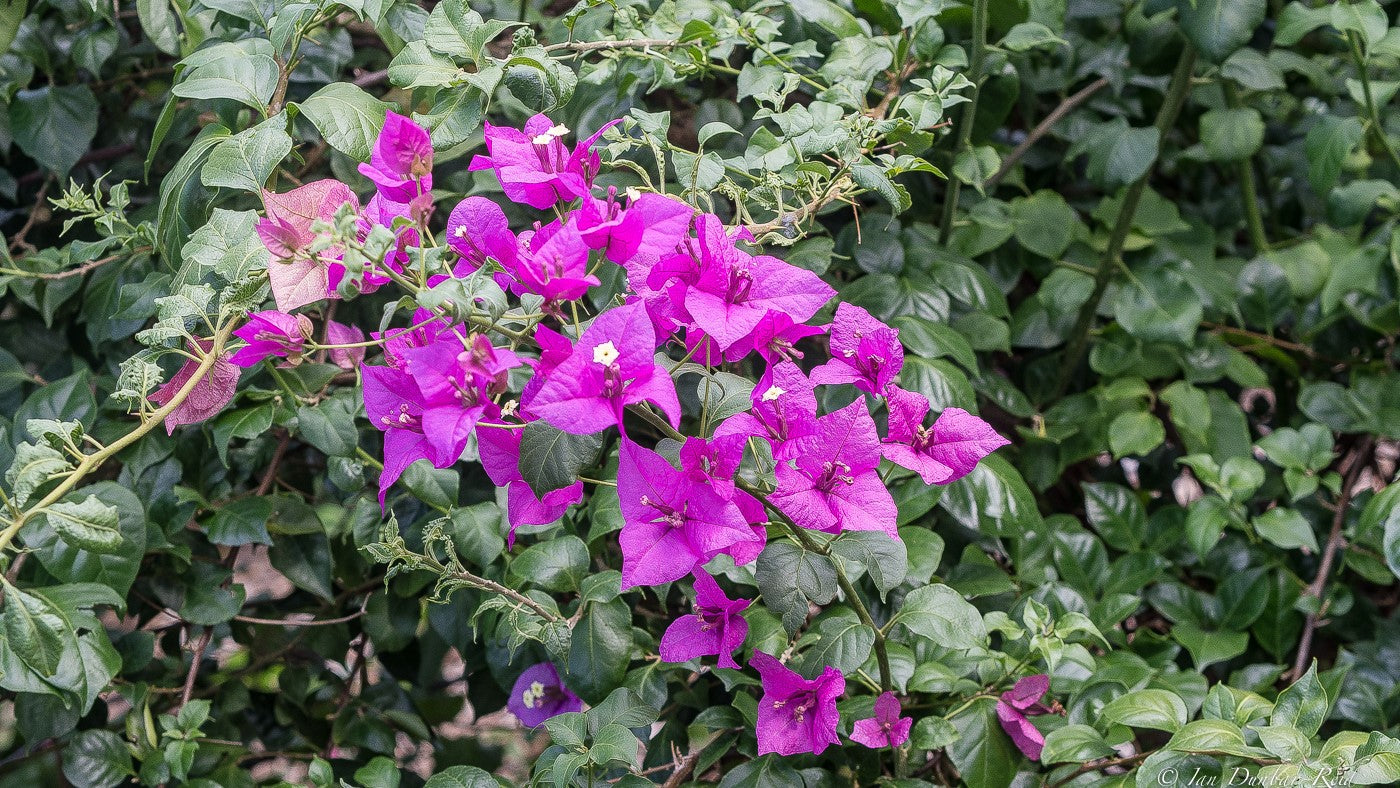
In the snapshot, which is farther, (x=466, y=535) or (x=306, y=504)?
(x=306, y=504)

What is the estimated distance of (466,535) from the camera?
31.9 inches

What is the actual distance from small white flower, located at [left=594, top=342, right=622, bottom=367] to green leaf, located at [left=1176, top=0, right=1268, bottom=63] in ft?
2.67

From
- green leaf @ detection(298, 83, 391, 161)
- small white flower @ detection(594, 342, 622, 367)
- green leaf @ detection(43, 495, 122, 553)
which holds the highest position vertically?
small white flower @ detection(594, 342, 622, 367)

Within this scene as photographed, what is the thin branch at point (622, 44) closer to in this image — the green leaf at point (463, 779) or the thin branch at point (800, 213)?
the thin branch at point (800, 213)

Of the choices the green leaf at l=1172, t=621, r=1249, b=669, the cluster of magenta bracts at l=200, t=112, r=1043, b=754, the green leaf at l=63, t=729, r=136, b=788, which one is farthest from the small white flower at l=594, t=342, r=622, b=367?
the green leaf at l=1172, t=621, r=1249, b=669

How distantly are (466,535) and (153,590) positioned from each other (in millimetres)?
372

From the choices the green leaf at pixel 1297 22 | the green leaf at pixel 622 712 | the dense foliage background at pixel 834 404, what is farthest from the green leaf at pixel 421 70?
the green leaf at pixel 1297 22

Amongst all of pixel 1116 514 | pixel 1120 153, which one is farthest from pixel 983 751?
pixel 1120 153

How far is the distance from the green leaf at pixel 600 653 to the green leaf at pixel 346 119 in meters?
0.35

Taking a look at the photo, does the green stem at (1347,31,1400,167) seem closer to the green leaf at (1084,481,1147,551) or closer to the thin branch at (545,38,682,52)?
the green leaf at (1084,481,1147,551)

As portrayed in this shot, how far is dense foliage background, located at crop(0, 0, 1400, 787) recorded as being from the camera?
0.71 m

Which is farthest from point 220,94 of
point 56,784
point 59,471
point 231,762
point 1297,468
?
point 1297,468

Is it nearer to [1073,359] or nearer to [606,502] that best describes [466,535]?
[606,502]

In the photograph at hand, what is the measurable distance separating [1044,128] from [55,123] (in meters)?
1.05
